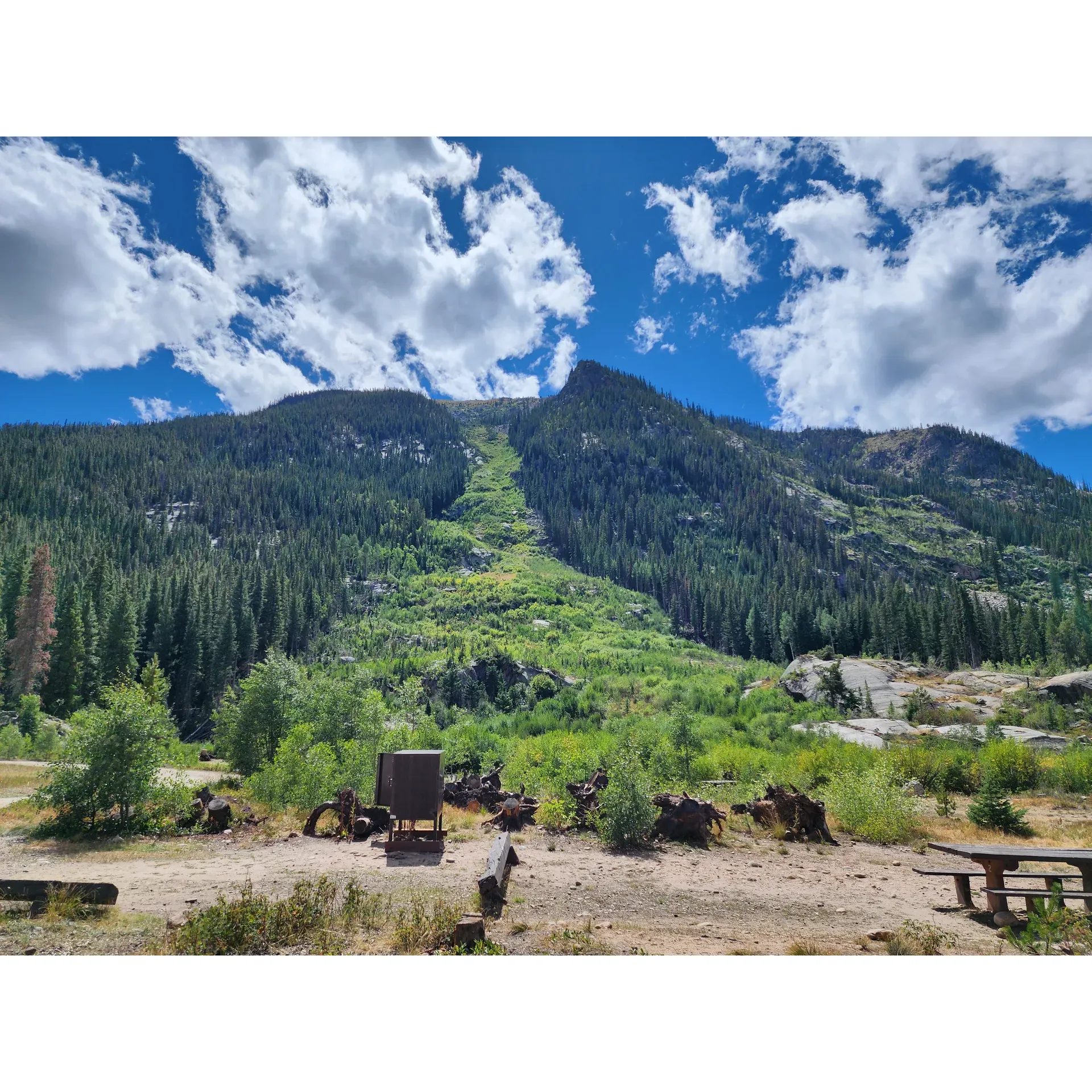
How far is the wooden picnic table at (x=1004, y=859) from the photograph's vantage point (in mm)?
8312

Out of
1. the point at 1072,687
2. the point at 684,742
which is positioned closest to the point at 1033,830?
the point at 684,742

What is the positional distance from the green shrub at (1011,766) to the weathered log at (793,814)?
1140cm

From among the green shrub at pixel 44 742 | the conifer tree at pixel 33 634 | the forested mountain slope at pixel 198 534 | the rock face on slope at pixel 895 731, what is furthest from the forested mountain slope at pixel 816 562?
the conifer tree at pixel 33 634

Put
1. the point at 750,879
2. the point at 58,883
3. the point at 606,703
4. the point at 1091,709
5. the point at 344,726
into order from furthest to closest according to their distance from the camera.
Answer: the point at 606,703 < the point at 1091,709 < the point at 344,726 < the point at 750,879 < the point at 58,883

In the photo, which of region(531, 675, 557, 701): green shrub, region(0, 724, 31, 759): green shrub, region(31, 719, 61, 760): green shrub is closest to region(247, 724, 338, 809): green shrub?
region(31, 719, 61, 760): green shrub

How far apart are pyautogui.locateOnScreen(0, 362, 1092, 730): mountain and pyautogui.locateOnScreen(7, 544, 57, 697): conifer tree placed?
5.08 meters

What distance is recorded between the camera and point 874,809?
588 inches

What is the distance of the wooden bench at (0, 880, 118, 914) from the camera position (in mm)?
7926

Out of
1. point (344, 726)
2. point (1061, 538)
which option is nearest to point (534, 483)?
point (1061, 538)

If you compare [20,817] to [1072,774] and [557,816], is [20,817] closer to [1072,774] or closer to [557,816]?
[557,816]

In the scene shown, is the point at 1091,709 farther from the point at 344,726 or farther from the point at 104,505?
the point at 104,505

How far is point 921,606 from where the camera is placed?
76250 millimetres

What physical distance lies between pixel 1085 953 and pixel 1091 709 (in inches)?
1481

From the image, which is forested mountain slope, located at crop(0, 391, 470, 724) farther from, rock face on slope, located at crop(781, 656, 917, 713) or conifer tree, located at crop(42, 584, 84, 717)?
rock face on slope, located at crop(781, 656, 917, 713)
